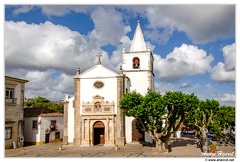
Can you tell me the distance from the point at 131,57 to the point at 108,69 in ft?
14.5

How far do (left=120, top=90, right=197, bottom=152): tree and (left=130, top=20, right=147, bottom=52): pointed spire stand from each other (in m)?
11.7

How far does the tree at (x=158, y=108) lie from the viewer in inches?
943

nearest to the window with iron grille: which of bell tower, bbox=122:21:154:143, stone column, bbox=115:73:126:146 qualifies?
stone column, bbox=115:73:126:146

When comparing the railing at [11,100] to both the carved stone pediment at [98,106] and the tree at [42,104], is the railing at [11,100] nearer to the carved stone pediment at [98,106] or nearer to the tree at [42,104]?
the carved stone pediment at [98,106]

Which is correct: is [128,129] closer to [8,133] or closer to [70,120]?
[70,120]

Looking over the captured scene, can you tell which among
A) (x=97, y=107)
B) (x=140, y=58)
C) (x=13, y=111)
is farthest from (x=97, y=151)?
(x=140, y=58)

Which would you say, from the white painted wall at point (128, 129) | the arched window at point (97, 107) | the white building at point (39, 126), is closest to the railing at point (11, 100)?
the white building at point (39, 126)

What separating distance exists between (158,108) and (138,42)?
14.7m

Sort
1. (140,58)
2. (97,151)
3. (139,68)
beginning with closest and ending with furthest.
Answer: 1. (97,151)
2. (139,68)
3. (140,58)

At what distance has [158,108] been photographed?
78.6ft

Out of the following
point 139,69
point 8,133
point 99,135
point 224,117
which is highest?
point 139,69

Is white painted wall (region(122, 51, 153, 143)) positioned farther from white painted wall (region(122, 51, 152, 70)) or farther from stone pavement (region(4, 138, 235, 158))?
stone pavement (region(4, 138, 235, 158))

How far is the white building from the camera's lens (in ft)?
113

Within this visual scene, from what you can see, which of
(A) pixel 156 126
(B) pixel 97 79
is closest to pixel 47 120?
(B) pixel 97 79
